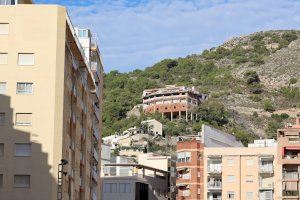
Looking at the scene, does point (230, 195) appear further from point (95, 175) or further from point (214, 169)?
point (95, 175)

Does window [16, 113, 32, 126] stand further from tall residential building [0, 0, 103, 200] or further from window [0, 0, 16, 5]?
window [0, 0, 16, 5]

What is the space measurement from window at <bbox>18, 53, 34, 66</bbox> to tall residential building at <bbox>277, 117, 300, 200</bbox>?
221 feet

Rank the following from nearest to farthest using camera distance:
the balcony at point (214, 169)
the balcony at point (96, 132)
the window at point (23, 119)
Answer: the window at point (23, 119)
the balcony at point (96, 132)
the balcony at point (214, 169)

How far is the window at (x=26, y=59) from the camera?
74188mm

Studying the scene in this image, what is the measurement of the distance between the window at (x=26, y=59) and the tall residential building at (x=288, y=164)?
67219 millimetres

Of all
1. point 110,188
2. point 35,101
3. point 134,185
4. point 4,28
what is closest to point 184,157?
point 134,185

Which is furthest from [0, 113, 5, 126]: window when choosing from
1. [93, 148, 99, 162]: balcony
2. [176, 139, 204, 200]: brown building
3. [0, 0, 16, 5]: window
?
[176, 139, 204, 200]: brown building

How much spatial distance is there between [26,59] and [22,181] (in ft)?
30.5

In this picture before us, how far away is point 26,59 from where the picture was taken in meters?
74.3

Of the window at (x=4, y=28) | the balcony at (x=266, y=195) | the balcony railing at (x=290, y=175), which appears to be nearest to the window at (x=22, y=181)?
the window at (x=4, y=28)

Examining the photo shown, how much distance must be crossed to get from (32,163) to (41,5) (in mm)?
11724

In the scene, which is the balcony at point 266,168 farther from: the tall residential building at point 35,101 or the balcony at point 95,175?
the tall residential building at point 35,101

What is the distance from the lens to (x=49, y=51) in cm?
7375

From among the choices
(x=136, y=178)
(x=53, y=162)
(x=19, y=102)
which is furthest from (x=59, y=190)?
(x=136, y=178)
